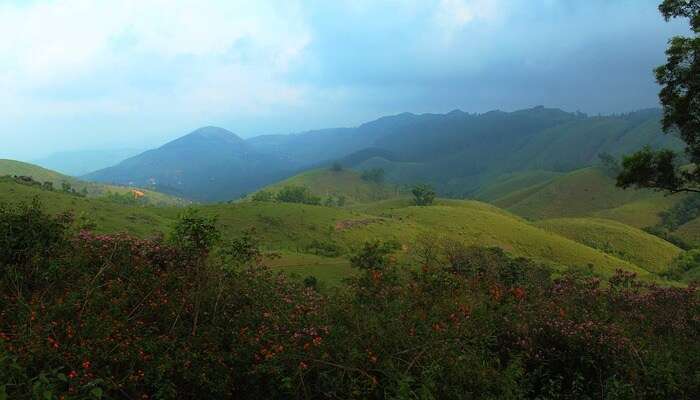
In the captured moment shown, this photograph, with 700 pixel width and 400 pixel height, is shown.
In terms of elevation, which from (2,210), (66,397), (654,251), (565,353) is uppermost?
(2,210)

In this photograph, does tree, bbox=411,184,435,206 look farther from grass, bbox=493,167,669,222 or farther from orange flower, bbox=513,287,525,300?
orange flower, bbox=513,287,525,300

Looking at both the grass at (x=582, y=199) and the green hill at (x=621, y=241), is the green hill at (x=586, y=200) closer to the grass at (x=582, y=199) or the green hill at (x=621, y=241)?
the grass at (x=582, y=199)

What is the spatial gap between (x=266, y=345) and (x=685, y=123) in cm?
1531

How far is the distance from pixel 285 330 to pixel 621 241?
304 feet

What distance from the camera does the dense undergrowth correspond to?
645 centimetres

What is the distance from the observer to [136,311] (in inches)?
328

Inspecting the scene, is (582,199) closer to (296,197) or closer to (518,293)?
(296,197)

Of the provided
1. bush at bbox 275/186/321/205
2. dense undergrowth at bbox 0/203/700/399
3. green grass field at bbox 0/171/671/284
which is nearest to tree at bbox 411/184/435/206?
bush at bbox 275/186/321/205

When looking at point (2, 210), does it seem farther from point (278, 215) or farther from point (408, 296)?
point (278, 215)

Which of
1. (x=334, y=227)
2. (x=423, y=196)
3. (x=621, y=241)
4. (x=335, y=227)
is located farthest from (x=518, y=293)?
(x=423, y=196)

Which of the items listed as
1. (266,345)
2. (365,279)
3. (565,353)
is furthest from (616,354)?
(266,345)

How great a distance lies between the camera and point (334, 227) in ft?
223

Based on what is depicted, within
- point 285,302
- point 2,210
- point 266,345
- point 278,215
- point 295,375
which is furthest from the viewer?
point 278,215

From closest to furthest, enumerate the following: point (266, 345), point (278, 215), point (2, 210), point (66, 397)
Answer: point (66, 397)
point (266, 345)
point (2, 210)
point (278, 215)
